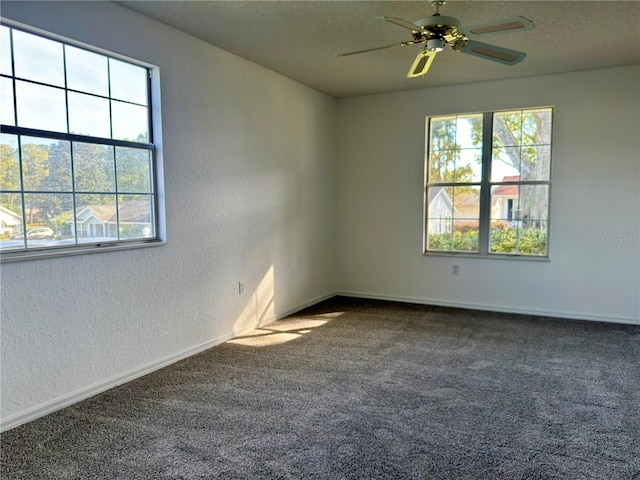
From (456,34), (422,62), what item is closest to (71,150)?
(422,62)

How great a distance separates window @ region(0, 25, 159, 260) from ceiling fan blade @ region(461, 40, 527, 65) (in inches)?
90.4

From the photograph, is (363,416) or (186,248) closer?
(363,416)

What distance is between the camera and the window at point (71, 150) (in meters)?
2.51

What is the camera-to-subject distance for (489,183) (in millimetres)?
5074

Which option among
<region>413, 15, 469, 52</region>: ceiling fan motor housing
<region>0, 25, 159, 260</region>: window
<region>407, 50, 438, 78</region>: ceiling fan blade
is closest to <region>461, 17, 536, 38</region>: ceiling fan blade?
<region>413, 15, 469, 52</region>: ceiling fan motor housing

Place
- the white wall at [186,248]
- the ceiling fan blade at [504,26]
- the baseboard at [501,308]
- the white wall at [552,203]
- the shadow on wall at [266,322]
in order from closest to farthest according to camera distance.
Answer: the ceiling fan blade at [504,26] → the white wall at [186,248] → the shadow on wall at [266,322] → the white wall at [552,203] → the baseboard at [501,308]

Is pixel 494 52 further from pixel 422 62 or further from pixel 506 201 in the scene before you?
pixel 506 201

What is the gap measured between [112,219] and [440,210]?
147 inches

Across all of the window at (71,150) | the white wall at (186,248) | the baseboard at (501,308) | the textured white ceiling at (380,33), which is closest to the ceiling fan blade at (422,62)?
the textured white ceiling at (380,33)

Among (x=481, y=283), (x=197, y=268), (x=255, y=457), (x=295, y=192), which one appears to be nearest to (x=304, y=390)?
(x=255, y=457)

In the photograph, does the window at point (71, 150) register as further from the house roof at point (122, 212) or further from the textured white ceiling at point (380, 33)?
the textured white ceiling at point (380, 33)

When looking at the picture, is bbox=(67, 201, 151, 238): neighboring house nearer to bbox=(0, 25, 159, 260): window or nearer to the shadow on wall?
bbox=(0, 25, 159, 260): window

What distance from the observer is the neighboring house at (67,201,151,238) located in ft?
9.54

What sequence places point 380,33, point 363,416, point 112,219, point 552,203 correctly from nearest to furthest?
point 363,416, point 112,219, point 380,33, point 552,203
